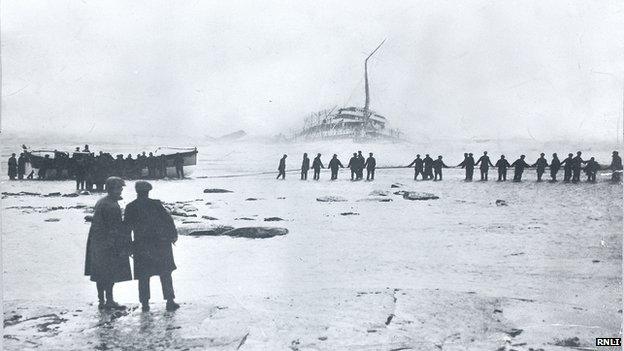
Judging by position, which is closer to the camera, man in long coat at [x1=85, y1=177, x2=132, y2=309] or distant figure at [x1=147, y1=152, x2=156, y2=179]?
man in long coat at [x1=85, y1=177, x2=132, y2=309]

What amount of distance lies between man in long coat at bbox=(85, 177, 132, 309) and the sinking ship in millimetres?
5084

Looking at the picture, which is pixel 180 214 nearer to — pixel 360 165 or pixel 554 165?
pixel 360 165

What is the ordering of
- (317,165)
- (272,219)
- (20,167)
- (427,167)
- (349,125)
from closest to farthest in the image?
(272,219) → (20,167) → (349,125) → (317,165) → (427,167)

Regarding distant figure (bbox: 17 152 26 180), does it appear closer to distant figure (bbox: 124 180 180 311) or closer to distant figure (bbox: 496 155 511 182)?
distant figure (bbox: 124 180 180 311)

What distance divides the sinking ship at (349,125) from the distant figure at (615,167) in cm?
404

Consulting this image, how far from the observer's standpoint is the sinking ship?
443 inches

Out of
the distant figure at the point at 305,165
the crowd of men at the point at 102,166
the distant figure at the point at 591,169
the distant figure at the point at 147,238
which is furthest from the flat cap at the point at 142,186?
the distant figure at the point at 305,165

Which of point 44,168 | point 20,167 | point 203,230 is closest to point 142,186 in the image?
point 203,230

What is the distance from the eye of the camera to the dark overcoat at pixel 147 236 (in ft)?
14.3

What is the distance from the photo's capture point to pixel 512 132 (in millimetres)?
9641

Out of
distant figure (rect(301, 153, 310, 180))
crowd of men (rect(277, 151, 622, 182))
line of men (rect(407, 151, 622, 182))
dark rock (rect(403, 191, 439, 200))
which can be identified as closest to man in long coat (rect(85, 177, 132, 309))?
line of men (rect(407, 151, 622, 182))

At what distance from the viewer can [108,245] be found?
14.3ft

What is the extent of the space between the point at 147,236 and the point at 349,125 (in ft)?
37.9

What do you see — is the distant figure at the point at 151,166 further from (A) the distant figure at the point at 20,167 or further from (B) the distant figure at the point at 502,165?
(B) the distant figure at the point at 502,165
